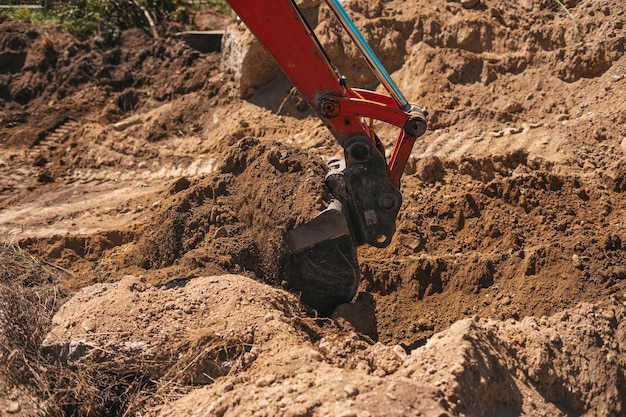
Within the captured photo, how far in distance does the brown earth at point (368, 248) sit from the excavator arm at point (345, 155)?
0.17m

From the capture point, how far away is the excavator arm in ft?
16.2

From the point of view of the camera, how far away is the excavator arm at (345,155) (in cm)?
494

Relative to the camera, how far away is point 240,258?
5.53 m

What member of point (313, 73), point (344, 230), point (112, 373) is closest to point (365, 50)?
point (313, 73)

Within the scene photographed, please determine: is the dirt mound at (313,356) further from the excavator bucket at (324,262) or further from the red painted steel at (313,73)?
the red painted steel at (313,73)

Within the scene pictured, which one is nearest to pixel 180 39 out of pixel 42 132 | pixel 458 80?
pixel 42 132

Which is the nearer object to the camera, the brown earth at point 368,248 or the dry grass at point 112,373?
the brown earth at point 368,248

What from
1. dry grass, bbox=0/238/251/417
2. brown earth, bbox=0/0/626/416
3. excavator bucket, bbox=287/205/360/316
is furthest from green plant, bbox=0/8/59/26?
dry grass, bbox=0/238/251/417

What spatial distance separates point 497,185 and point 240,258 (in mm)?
2505

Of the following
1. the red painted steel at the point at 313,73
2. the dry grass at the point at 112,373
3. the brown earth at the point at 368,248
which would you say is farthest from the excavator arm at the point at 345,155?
the dry grass at the point at 112,373

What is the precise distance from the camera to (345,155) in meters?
5.19

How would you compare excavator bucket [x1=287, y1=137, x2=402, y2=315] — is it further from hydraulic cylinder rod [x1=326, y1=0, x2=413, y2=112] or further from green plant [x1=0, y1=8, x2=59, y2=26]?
green plant [x1=0, y1=8, x2=59, y2=26]

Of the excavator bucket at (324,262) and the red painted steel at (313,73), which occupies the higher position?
the red painted steel at (313,73)

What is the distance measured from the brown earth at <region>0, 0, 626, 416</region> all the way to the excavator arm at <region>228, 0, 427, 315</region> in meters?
0.17
